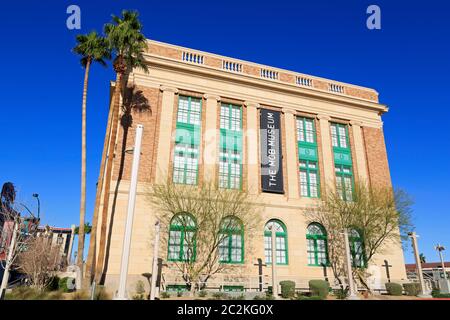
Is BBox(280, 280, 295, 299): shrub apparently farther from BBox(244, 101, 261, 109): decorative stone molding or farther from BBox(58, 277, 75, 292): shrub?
BBox(244, 101, 261, 109): decorative stone molding

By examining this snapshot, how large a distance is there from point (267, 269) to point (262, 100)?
1503 cm

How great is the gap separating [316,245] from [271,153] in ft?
28.3

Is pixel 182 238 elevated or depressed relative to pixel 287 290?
elevated

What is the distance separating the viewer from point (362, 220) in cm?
2481

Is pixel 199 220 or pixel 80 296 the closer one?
pixel 80 296

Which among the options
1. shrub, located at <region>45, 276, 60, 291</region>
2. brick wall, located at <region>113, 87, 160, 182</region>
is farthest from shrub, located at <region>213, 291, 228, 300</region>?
shrub, located at <region>45, 276, 60, 291</region>

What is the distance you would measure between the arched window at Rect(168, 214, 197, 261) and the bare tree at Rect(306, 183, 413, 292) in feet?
34.7

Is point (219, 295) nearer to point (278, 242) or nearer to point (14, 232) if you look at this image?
point (278, 242)

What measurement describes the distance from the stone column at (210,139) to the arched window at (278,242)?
242 inches

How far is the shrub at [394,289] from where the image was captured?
79.1 feet

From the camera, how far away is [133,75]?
86.2ft

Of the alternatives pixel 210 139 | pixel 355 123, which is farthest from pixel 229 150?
pixel 355 123

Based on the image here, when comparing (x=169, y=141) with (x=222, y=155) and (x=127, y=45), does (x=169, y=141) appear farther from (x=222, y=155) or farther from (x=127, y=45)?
(x=127, y=45)
